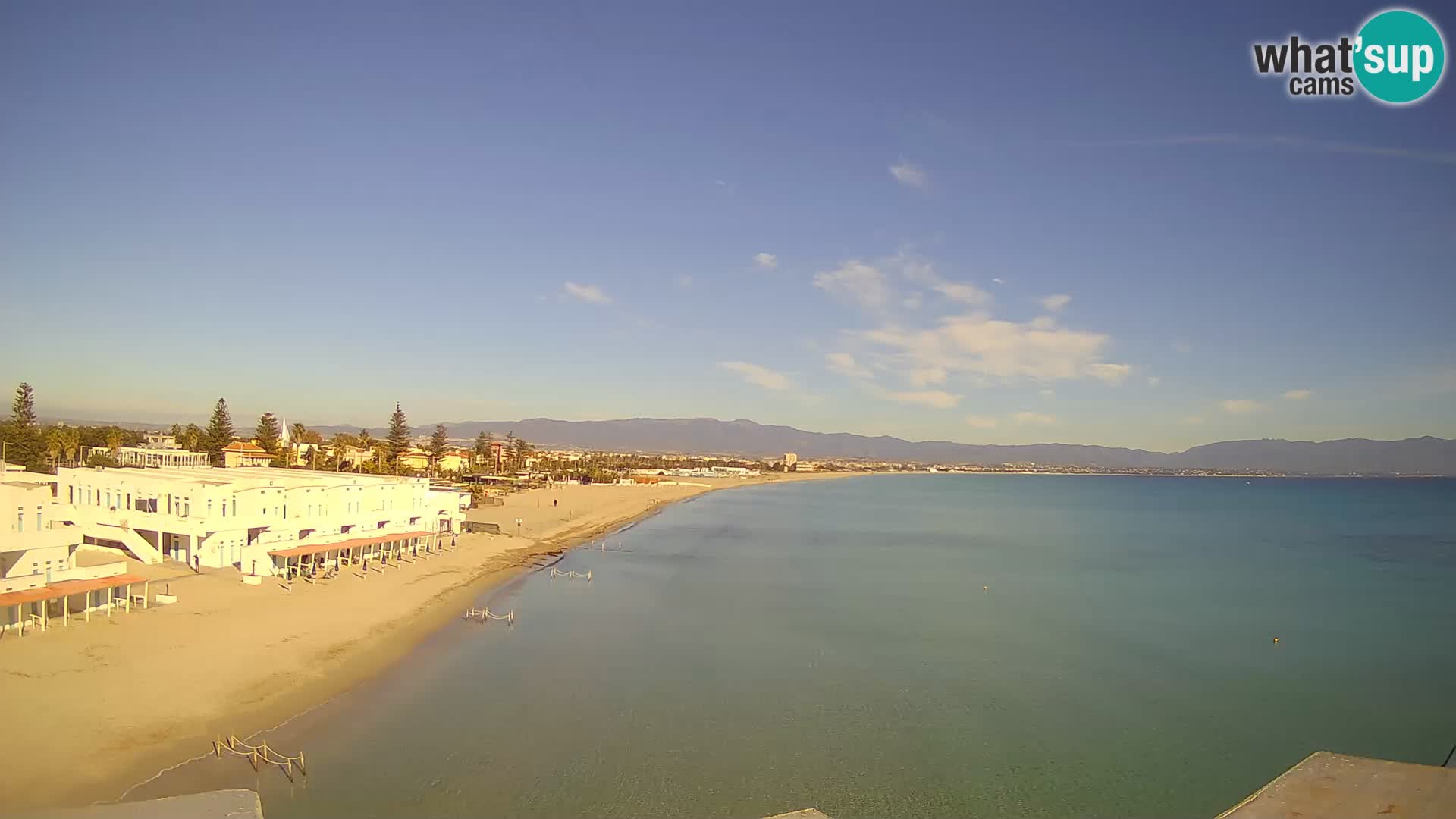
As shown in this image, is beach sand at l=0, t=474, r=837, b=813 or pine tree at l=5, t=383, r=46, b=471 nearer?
beach sand at l=0, t=474, r=837, b=813

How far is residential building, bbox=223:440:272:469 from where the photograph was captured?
50906 millimetres

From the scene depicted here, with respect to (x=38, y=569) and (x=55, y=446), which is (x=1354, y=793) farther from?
(x=55, y=446)

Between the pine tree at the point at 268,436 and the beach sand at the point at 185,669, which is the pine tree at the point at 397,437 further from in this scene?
the beach sand at the point at 185,669

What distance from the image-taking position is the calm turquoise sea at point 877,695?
13570 millimetres

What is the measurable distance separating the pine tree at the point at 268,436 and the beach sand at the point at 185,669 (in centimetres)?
3881

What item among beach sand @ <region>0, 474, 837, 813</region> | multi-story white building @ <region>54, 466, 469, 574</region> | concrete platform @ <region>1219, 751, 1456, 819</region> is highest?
multi-story white building @ <region>54, 466, 469, 574</region>

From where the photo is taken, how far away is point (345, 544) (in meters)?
28.1

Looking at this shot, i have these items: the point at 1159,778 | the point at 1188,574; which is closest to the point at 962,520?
the point at 1188,574

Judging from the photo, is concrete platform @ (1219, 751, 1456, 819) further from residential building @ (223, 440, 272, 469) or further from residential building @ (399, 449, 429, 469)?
residential building @ (399, 449, 429, 469)

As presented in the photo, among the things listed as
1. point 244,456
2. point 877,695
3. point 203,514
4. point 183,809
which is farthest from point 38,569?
point 244,456

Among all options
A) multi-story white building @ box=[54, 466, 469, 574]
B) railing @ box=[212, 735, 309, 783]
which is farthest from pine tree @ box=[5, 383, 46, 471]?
railing @ box=[212, 735, 309, 783]

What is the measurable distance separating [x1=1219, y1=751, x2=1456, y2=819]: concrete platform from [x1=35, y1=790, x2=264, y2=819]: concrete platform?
11438mm

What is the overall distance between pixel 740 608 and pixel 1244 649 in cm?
1590

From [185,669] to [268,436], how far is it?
53.8m
